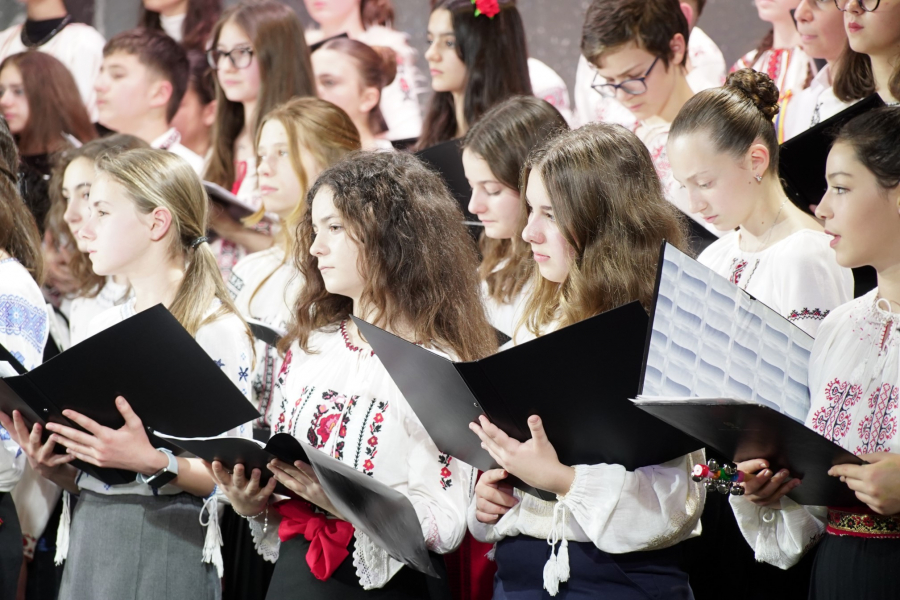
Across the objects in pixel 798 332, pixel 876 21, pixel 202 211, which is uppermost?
pixel 876 21

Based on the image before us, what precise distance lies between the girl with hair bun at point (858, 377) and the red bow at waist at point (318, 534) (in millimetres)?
781

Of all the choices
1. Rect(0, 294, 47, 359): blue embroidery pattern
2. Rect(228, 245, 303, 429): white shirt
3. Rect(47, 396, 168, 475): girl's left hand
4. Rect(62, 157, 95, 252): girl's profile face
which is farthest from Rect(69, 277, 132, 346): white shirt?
Rect(47, 396, 168, 475): girl's left hand

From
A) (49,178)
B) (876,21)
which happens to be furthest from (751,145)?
(49,178)

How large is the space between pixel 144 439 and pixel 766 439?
50.9 inches

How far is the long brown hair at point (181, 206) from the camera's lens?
254cm

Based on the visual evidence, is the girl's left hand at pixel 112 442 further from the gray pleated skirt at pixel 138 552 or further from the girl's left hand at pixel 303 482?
the girl's left hand at pixel 303 482

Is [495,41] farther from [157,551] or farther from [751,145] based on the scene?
[157,551]

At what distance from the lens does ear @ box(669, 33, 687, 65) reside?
324 cm

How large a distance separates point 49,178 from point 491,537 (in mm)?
2936

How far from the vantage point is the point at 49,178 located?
419 cm

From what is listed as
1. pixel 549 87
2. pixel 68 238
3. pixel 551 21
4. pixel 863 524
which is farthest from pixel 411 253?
pixel 551 21

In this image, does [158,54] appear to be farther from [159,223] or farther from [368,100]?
[159,223]

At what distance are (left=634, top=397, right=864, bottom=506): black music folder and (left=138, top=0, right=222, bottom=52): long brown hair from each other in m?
3.80

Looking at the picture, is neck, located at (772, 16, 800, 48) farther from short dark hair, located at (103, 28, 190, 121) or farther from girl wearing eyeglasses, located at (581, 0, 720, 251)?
short dark hair, located at (103, 28, 190, 121)
